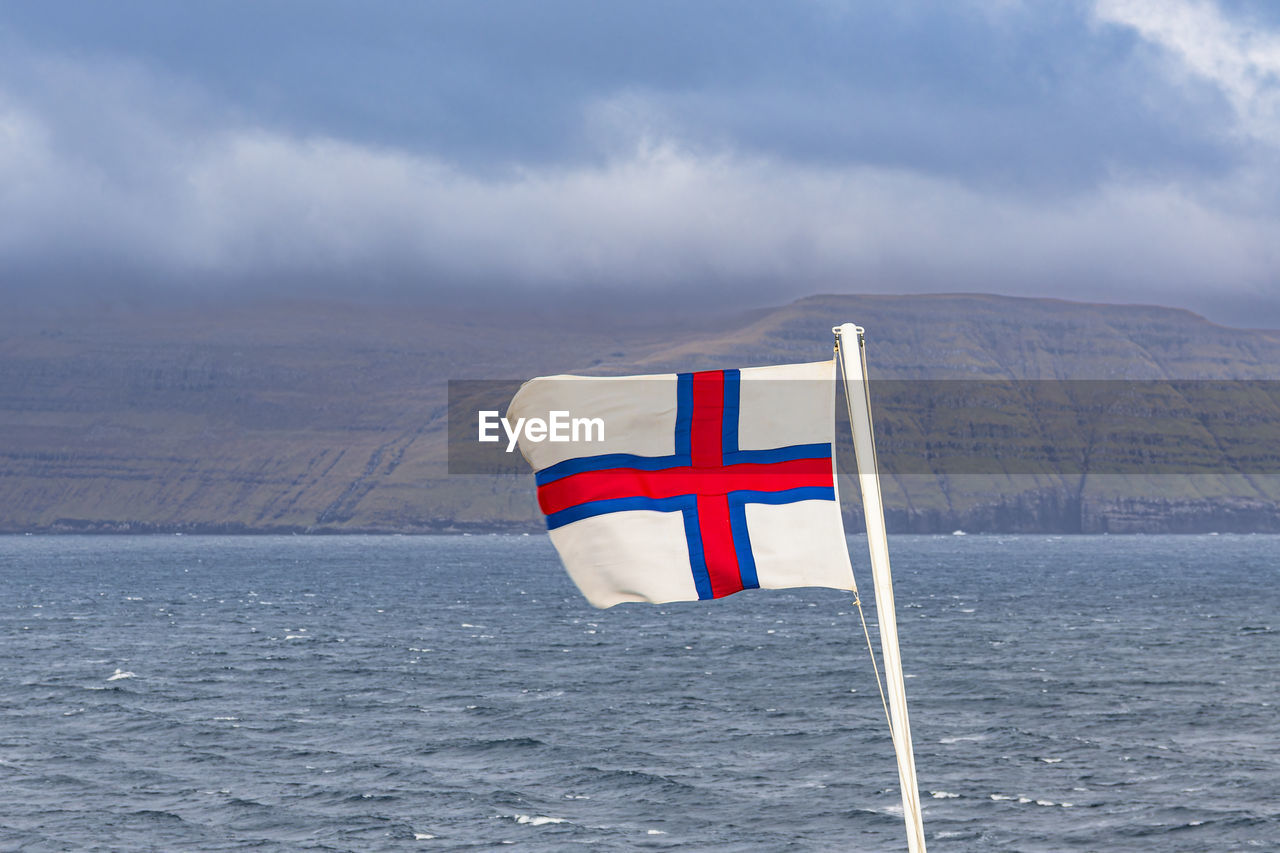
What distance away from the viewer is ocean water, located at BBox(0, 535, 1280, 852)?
39.8 metres

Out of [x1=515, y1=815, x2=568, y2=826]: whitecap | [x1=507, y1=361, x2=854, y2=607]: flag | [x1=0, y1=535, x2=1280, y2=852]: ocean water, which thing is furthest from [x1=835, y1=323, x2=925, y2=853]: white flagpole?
[x1=515, y1=815, x2=568, y2=826]: whitecap

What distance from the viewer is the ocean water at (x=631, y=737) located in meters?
39.8

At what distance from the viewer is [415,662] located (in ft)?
277

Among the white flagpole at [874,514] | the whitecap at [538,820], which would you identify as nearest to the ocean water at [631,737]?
the whitecap at [538,820]

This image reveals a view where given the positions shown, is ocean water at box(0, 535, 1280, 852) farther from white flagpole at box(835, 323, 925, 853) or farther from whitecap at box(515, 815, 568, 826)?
white flagpole at box(835, 323, 925, 853)

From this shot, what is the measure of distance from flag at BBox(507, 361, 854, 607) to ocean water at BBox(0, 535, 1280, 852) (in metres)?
25.4

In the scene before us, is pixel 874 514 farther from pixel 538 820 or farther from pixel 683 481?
pixel 538 820

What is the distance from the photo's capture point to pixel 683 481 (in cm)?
1458

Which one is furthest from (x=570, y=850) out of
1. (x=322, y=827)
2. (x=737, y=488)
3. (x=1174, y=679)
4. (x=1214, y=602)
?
(x=1214, y=602)

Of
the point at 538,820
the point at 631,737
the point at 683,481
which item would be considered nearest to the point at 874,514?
the point at 683,481

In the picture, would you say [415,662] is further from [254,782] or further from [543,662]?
[254,782]

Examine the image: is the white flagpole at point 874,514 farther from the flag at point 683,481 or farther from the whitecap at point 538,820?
the whitecap at point 538,820

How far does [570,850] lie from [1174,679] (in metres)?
46.6

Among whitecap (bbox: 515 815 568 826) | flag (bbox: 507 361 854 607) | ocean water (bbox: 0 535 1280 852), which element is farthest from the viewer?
whitecap (bbox: 515 815 568 826)
